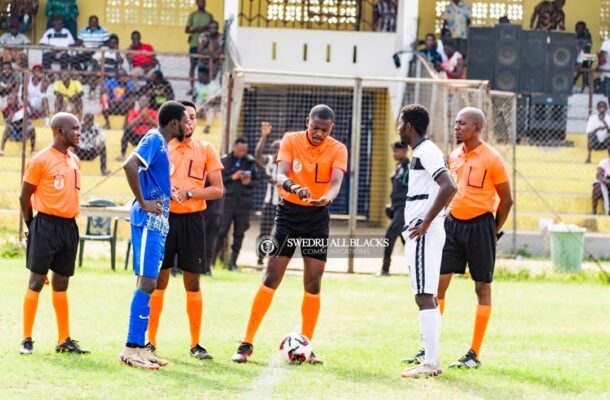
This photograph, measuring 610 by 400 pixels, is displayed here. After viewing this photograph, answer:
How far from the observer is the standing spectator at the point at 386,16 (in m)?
27.1

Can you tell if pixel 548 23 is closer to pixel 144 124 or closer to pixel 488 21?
pixel 488 21

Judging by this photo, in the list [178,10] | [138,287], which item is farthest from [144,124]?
[138,287]

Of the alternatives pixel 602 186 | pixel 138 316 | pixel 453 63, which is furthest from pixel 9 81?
pixel 138 316

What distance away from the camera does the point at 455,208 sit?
1080 cm

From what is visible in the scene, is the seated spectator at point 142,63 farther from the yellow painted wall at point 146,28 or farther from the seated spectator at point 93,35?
the yellow painted wall at point 146,28

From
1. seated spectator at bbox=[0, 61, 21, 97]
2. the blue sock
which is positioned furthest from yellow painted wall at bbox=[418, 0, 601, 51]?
the blue sock

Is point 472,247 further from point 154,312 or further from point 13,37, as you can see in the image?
point 13,37

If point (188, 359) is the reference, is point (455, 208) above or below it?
above

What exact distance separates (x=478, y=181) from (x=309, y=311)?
178 cm

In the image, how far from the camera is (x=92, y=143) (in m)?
23.8

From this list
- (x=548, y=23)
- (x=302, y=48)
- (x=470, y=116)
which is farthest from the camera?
(x=548, y=23)

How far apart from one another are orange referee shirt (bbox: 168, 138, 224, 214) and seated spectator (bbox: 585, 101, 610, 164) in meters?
16.7

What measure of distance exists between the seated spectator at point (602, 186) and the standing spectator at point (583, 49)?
3321mm

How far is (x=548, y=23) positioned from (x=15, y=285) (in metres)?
17.0
